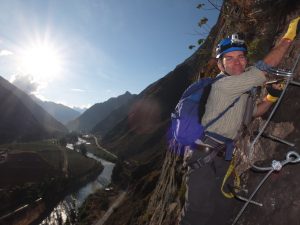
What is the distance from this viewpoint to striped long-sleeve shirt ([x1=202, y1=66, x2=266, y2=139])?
504cm

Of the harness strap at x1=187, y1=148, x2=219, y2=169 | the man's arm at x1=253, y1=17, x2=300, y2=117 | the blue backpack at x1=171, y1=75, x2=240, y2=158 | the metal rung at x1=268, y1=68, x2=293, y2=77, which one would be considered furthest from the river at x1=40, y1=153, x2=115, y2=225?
the metal rung at x1=268, y1=68, x2=293, y2=77

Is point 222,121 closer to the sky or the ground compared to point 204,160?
closer to the sky

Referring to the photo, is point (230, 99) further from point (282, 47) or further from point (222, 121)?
point (282, 47)

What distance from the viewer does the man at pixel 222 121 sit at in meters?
5.07

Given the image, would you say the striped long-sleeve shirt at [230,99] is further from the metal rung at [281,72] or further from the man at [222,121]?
the metal rung at [281,72]

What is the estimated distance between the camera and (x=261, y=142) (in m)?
5.71

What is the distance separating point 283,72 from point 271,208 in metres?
2.11

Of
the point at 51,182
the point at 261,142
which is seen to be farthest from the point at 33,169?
the point at 261,142

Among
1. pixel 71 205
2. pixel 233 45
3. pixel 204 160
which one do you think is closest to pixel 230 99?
pixel 233 45

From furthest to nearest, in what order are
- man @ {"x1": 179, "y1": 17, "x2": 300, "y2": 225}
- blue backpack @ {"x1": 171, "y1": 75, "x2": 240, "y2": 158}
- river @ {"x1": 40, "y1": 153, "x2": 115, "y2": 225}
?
river @ {"x1": 40, "y1": 153, "x2": 115, "y2": 225} < blue backpack @ {"x1": 171, "y1": 75, "x2": 240, "y2": 158} < man @ {"x1": 179, "y1": 17, "x2": 300, "y2": 225}

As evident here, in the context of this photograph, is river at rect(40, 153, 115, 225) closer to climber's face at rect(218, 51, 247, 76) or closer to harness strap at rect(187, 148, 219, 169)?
harness strap at rect(187, 148, 219, 169)

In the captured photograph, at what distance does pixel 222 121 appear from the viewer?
5.69 m

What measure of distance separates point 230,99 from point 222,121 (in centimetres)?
48

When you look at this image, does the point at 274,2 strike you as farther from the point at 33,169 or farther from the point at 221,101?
the point at 33,169
